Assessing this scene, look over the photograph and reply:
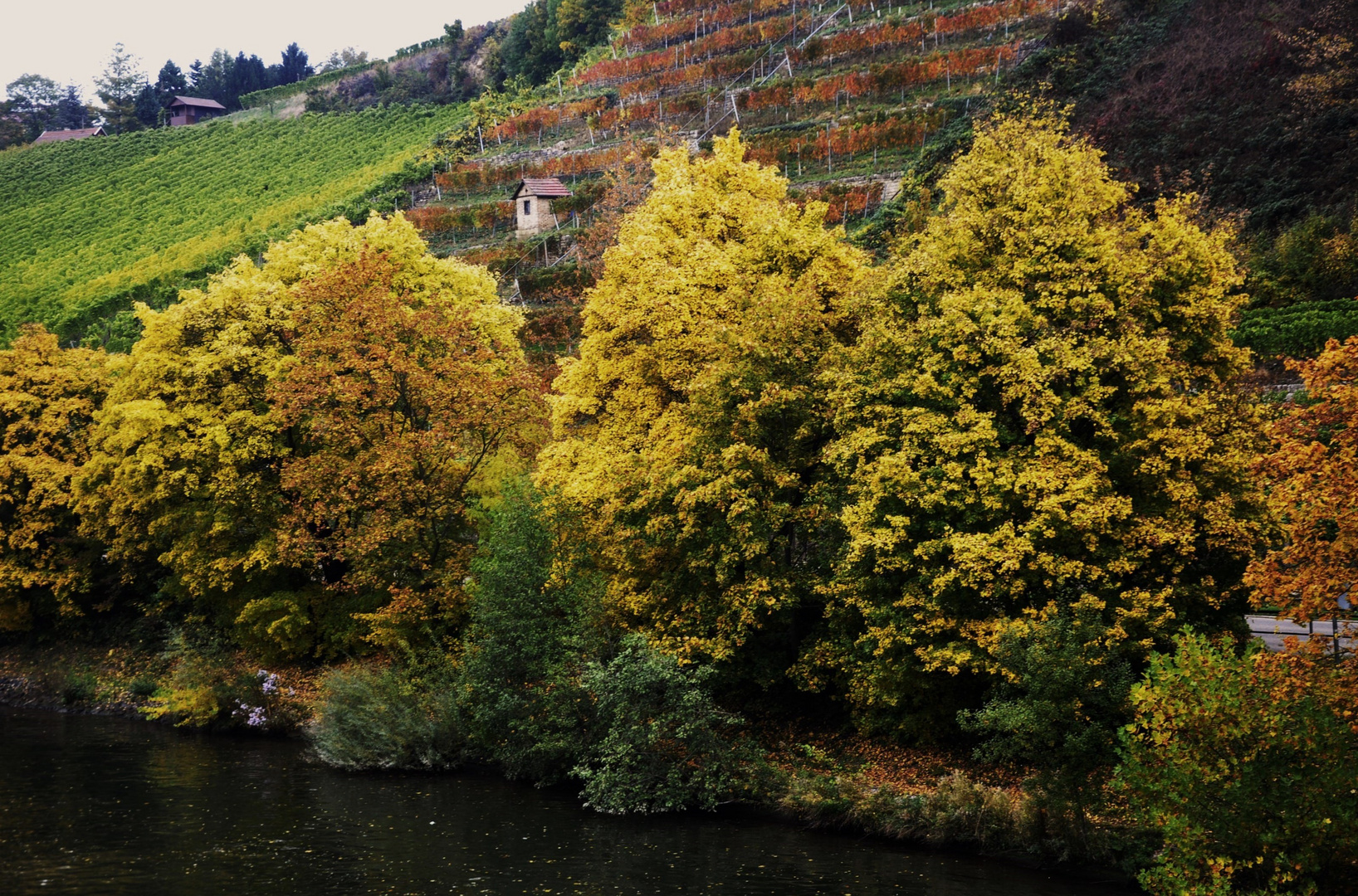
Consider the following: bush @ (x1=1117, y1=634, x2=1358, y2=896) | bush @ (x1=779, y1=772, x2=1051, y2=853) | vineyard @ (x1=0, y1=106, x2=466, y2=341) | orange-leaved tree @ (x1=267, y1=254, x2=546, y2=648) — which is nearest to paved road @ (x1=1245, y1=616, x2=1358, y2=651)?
bush @ (x1=779, y1=772, x2=1051, y2=853)

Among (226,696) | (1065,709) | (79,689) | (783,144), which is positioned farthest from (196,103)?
(1065,709)

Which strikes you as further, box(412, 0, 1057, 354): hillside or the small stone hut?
the small stone hut

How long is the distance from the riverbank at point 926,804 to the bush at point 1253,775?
3.13m

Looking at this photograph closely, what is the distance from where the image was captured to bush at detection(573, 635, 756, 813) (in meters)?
26.1

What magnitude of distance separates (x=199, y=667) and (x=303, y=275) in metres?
14.0

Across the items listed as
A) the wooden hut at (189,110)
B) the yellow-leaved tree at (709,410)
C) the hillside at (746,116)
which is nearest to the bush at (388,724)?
the yellow-leaved tree at (709,410)

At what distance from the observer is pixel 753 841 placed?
24219 millimetres

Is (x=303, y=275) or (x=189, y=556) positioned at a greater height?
(x=303, y=275)

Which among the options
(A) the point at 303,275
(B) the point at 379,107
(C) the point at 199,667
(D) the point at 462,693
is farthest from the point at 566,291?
(B) the point at 379,107

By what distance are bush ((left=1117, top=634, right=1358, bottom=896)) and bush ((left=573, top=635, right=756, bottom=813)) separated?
1061cm

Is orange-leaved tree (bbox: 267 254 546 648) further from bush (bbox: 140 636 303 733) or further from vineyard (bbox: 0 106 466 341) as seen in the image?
vineyard (bbox: 0 106 466 341)

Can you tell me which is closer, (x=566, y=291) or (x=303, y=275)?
(x=303, y=275)

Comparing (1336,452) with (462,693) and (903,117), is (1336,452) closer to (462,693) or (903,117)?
(462,693)

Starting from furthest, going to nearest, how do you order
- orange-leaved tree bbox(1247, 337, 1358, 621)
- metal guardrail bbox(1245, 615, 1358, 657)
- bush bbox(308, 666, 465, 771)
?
bush bbox(308, 666, 465, 771)
metal guardrail bbox(1245, 615, 1358, 657)
orange-leaved tree bbox(1247, 337, 1358, 621)
